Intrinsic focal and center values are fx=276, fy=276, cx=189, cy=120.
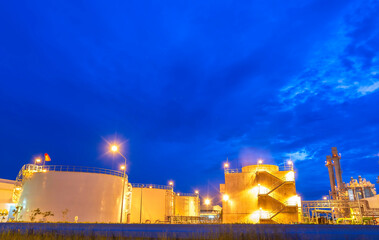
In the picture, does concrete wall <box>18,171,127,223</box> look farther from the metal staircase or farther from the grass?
the grass

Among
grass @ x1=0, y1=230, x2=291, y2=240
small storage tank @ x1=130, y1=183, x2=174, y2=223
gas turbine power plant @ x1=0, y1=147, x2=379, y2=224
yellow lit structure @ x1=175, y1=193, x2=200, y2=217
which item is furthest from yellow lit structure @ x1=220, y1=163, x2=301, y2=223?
grass @ x1=0, y1=230, x2=291, y2=240

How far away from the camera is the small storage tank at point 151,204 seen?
55825 mm

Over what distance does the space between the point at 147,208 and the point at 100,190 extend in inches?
714

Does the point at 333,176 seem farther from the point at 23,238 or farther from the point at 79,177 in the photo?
the point at 23,238

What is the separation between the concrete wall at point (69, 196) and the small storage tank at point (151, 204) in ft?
47.0

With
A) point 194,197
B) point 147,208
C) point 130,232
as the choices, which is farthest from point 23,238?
point 194,197

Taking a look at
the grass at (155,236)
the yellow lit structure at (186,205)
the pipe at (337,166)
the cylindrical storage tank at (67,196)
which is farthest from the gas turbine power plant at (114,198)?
the pipe at (337,166)

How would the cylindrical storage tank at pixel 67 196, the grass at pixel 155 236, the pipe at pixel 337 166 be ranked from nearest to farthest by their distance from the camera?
the grass at pixel 155 236
the cylindrical storage tank at pixel 67 196
the pipe at pixel 337 166

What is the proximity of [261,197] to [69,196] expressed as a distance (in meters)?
28.9

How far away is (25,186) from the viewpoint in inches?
1601

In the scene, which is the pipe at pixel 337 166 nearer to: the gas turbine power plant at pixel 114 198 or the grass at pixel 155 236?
the gas turbine power plant at pixel 114 198

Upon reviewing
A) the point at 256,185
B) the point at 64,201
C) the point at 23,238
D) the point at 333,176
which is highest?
the point at 333,176

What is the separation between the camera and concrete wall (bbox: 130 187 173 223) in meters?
55.9

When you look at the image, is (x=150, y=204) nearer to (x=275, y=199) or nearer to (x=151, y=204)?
(x=151, y=204)
